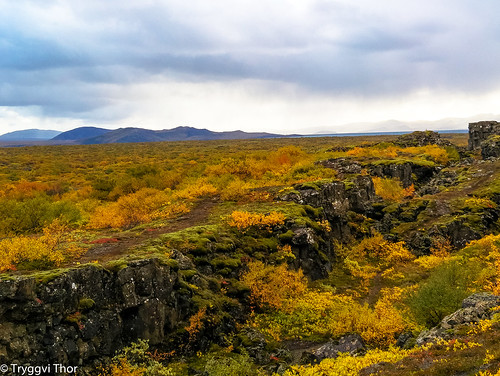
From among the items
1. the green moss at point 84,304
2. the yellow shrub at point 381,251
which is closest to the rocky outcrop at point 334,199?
the yellow shrub at point 381,251

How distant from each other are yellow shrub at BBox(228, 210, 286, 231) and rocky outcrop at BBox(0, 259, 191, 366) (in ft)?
38.4

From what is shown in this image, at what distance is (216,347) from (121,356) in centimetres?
606

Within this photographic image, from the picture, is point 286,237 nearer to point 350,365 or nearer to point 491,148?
point 350,365

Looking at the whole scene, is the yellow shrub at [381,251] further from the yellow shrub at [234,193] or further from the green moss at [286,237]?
the yellow shrub at [234,193]

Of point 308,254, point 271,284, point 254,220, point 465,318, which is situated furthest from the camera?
point 308,254

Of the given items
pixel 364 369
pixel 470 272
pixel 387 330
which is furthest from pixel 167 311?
pixel 470 272

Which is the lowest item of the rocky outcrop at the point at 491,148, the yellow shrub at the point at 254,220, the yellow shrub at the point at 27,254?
the yellow shrub at the point at 254,220

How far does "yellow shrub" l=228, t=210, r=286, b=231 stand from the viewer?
108 feet

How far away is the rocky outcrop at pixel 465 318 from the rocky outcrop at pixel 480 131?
297 feet

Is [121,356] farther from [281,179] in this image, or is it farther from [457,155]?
[457,155]

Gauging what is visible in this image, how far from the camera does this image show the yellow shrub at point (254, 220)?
33.0m

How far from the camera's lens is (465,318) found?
1714 centimetres

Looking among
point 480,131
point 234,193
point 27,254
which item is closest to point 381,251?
point 234,193

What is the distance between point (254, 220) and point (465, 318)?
64.4ft
